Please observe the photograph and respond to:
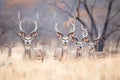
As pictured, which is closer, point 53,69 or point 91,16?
point 53,69

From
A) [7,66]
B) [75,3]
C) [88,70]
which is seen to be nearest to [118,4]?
[75,3]

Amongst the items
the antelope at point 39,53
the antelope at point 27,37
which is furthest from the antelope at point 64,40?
the antelope at point 27,37

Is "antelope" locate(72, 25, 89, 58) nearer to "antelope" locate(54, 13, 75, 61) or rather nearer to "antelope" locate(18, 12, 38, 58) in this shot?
"antelope" locate(54, 13, 75, 61)

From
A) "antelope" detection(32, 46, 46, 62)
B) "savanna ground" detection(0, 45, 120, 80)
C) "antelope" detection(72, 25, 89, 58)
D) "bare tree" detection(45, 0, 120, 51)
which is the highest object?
"bare tree" detection(45, 0, 120, 51)

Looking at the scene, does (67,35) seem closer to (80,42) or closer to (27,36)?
(80,42)

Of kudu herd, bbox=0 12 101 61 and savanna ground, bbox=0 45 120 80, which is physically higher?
kudu herd, bbox=0 12 101 61

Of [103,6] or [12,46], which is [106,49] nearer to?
[103,6]

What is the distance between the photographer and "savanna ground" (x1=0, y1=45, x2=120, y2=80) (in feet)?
10.0

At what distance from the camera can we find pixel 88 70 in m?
3.12

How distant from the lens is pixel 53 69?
308 cm

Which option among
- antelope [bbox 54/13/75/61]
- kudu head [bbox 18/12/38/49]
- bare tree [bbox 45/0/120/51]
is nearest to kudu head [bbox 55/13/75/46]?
antelope [bbox 54/13/75/61]

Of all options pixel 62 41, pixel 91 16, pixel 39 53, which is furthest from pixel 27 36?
pixel 91 16

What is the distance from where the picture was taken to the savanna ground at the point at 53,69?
3.05 metres

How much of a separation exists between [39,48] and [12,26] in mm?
361
